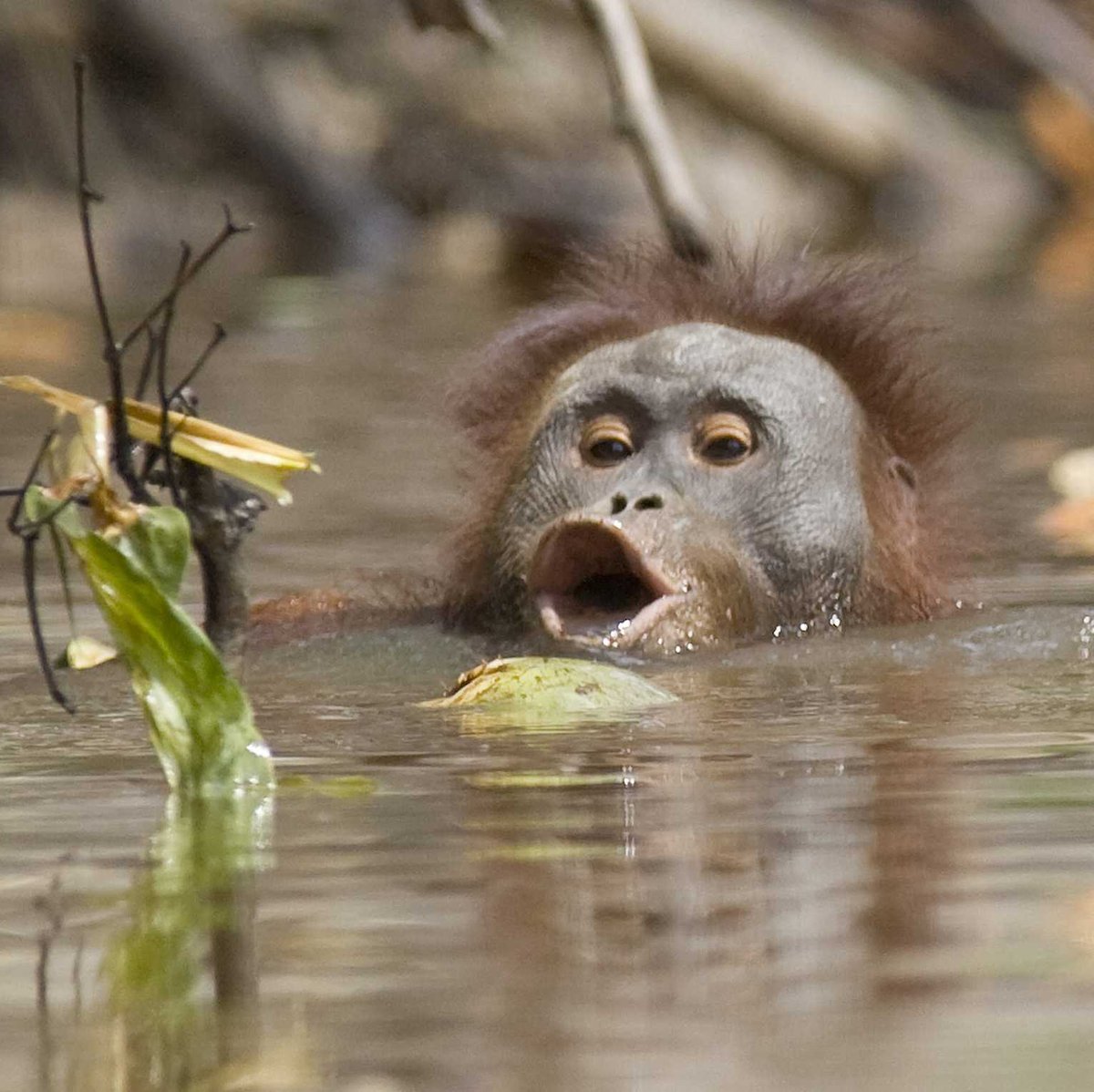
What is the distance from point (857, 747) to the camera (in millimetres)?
4293

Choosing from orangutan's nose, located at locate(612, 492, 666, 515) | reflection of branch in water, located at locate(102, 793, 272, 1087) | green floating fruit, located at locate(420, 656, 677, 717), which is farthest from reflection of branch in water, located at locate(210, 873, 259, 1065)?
orangutan's nose, located at locate(612, 492, 666, 515)

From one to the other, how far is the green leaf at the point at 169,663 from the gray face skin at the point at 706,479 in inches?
85.9

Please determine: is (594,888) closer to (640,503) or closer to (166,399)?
(166,399)

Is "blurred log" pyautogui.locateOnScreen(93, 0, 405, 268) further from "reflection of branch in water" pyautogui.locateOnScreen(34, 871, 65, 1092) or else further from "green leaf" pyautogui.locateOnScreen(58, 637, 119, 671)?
"reflection of branch in water" pyautogui.locateOnScreen(34, 871, 65, 1092)

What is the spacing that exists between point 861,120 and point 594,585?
11.5 m

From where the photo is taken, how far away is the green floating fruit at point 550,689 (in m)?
4.79

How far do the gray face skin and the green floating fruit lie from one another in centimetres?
98

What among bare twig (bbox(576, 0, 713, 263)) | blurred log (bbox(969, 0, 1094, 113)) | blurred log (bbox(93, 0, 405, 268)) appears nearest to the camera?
bare twig (bbox(576, 0, 713, 263))

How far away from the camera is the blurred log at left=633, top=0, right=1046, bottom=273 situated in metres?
Result: 16.1

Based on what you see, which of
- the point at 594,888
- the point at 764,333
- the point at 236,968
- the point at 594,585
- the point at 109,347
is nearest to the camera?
the point at 236,968

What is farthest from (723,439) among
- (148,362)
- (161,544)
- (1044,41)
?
(1044,41)

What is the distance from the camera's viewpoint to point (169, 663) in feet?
12.5

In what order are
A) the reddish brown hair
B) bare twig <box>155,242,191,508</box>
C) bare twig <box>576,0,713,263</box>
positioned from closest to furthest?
1. bare twig <box>155,242,191,508</box>
2. the reddish brown hair
3. bare twig <box>576,0,713,263</box>

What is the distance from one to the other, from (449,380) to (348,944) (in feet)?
13.9
